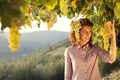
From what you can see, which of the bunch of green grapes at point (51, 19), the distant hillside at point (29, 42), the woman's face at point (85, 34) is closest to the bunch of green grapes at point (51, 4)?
the woman's face at point (85, 34)

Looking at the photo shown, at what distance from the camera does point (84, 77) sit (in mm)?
5734

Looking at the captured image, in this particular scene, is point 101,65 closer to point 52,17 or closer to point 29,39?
point 52,17

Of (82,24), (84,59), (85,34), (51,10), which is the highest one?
(51,10)

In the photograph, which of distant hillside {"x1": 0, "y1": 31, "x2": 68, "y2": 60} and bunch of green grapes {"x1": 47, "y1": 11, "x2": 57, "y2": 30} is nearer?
bunch of green grapes {"x1": 47, "y1": 11, "x2": 57, "y2": 30}

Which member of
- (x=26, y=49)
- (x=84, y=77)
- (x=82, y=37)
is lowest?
(x=26, y=49)

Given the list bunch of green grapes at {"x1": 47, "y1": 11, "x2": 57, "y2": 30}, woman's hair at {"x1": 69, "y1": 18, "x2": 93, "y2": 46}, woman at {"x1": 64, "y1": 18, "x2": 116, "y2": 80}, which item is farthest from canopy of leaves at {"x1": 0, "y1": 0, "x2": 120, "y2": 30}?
woman at {"x1": 64, "y1": 18, "x2": 116, "y2": 80}

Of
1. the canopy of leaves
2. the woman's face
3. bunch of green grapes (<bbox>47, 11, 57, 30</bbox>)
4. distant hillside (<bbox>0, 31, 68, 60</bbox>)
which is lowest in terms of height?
Result: distant hillside (<bbox>0, 31, 68, 60</bbox>)

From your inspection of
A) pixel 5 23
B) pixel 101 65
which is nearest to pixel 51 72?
pixel 101 65

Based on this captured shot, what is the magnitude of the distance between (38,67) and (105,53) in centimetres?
4624

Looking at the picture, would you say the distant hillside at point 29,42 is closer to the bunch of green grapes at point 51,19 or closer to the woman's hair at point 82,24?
the bunch of green grapes at point 51,19

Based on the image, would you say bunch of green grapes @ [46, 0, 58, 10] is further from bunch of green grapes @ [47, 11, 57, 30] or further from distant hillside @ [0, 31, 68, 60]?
distant hillside @ [0, 31, 68, 60]

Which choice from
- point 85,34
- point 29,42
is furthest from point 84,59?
point 29,42

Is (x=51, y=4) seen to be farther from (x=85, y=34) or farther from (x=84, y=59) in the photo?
(x=84, y=59)

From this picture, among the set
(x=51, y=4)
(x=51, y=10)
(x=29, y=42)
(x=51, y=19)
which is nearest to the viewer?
(x=51, y=4)
